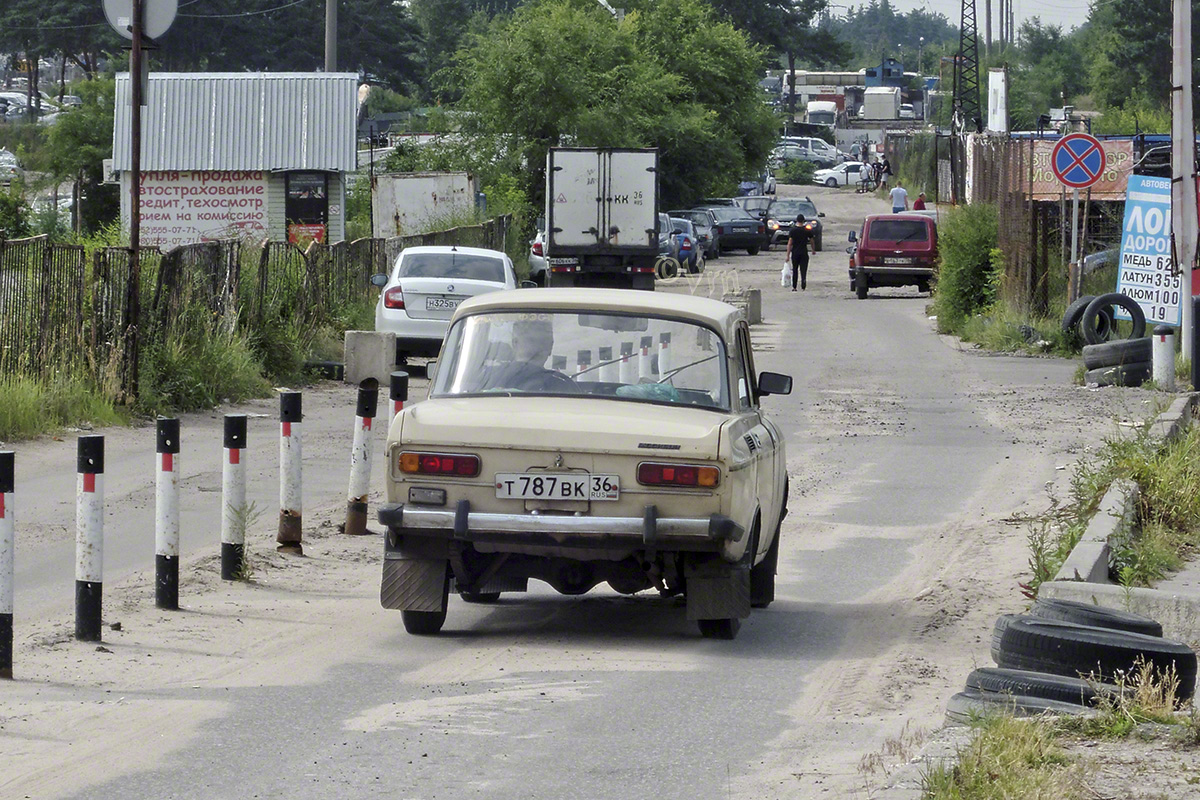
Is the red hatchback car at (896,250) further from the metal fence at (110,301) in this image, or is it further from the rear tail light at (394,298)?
the metal fence at (110,301)

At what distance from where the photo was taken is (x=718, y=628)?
8.09 metres

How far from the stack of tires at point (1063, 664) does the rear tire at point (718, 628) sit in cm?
145

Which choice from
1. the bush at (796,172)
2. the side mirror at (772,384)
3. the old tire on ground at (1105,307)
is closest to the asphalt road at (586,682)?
the side mirror at (772,384)

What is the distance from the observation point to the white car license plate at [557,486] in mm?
7469

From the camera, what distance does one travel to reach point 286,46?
292ft

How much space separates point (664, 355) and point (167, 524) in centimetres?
262

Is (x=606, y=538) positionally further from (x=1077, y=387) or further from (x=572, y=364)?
(x=1077, y=387)

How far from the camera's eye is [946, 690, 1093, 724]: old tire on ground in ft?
19.4

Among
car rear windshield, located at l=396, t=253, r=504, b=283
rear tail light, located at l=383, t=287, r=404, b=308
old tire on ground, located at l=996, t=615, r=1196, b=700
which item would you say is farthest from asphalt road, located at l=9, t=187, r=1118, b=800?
car rear windshield, located at l=396, t=253, r=504, b=283

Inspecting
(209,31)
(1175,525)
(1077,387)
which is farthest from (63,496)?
(209,31)

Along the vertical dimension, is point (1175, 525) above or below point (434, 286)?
below

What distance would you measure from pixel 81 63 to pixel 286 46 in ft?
37.6

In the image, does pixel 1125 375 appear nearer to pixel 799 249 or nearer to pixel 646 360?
pixel 646 360

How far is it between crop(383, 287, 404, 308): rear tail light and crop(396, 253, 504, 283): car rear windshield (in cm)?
61
